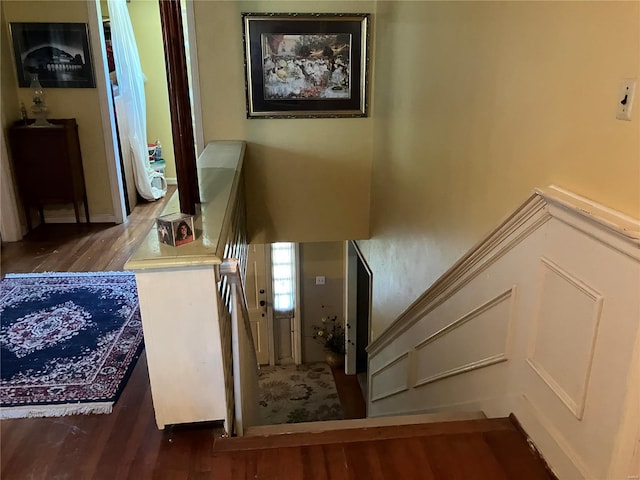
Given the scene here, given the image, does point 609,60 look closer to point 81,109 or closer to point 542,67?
point 542,67

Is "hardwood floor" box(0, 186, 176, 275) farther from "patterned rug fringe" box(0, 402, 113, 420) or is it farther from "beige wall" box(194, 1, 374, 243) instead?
"patterned rug fringe" box(0, 402, 113, 420)

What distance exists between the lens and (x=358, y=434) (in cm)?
201

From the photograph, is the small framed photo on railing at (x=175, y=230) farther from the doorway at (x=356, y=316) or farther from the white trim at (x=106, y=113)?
the doorway at (x=356, y=316)

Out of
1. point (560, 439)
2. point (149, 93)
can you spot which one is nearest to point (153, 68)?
point (149, 93)

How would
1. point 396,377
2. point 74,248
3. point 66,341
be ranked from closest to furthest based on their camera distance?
point 66,341 < point 396,377 < point 74,248

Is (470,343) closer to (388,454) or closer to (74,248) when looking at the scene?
(388,454)

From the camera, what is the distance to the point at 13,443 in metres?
1.98

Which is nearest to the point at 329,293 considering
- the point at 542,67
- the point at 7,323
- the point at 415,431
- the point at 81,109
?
the point at 81,109

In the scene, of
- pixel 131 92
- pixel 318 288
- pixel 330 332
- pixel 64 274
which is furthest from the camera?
pixel 330 332

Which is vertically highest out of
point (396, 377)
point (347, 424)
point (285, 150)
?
point (285, 150)

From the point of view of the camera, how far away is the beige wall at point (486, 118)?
1498 mm

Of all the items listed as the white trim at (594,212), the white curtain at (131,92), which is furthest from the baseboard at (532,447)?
the white curtain at (131,92)

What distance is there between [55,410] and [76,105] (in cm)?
370

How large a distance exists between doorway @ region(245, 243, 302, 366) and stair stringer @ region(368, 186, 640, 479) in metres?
4.20
